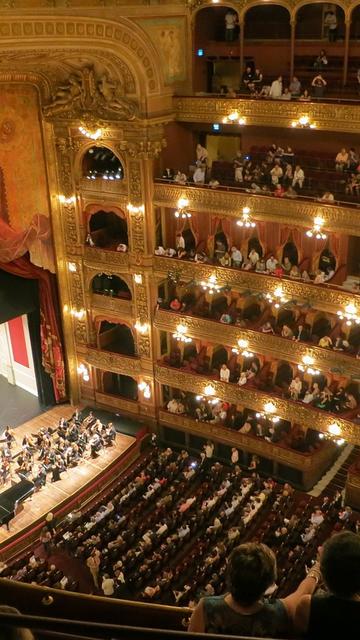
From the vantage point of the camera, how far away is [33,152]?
74.7 ft

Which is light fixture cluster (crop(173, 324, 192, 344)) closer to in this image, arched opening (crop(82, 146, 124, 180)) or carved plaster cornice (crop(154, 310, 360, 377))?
carved plaster cornice (crop(154, 310, 360, 377))

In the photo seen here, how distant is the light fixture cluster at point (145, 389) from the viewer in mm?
23786

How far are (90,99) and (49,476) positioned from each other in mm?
12705

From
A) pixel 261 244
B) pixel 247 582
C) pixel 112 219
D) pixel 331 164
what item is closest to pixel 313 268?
pixel 261 244

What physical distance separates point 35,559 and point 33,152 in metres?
13.5

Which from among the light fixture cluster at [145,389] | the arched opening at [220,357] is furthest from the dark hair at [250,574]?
the light fixture cluster at [145,389]

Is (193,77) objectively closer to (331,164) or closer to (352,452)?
(331,164)

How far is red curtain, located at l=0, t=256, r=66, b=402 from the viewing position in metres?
23.5

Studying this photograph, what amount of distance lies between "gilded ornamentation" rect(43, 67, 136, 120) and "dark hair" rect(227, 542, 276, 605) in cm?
Answer: 1894

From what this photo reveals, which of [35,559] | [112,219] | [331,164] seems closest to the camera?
[35,559]

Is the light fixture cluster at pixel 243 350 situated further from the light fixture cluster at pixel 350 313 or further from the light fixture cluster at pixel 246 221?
the light fixture cluster at pixel 246 221

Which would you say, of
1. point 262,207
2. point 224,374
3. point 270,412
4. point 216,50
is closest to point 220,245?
point 262,207

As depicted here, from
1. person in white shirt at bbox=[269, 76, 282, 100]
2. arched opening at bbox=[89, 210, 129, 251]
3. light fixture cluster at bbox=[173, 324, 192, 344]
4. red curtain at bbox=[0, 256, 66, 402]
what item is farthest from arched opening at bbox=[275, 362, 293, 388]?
person in white shirt at bbox=[269, 76, 282, 100]

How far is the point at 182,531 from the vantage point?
18750 mm
